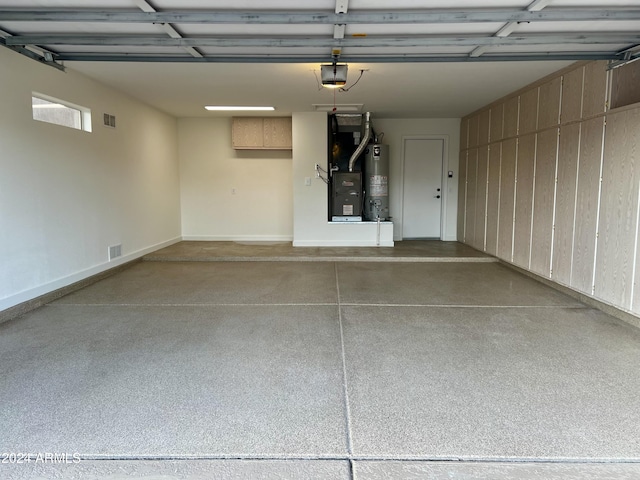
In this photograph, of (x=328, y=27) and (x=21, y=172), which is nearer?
(x=328, y=27)

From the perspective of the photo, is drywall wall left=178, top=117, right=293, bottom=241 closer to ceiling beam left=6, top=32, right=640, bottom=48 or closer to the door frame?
the door frame

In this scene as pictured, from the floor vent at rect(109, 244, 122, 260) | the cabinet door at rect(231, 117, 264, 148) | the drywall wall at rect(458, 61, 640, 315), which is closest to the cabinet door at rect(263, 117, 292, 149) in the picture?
the cabinet door at rect(231, 117, 264, 148)

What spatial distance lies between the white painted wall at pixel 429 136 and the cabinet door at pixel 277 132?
1.67 m

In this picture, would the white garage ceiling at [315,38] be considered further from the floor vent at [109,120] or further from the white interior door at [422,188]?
the white interior door at [422,188]

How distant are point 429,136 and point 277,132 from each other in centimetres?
294

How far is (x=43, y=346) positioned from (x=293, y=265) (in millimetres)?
3494

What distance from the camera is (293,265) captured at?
6055 millimetres

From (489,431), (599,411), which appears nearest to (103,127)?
(489,431)

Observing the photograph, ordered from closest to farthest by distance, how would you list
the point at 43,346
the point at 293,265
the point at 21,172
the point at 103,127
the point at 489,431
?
the point at 489,431 → the point at 43,346 → the point at 21,172 → the point at 103,127 → the point at 293,265

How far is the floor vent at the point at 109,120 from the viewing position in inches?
208

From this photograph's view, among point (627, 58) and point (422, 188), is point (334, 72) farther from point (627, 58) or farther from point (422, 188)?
point (422, 188)

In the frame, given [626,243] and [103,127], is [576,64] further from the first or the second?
[103,127]

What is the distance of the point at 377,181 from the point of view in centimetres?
732

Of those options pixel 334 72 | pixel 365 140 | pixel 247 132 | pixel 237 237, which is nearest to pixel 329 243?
pixel 365 140
